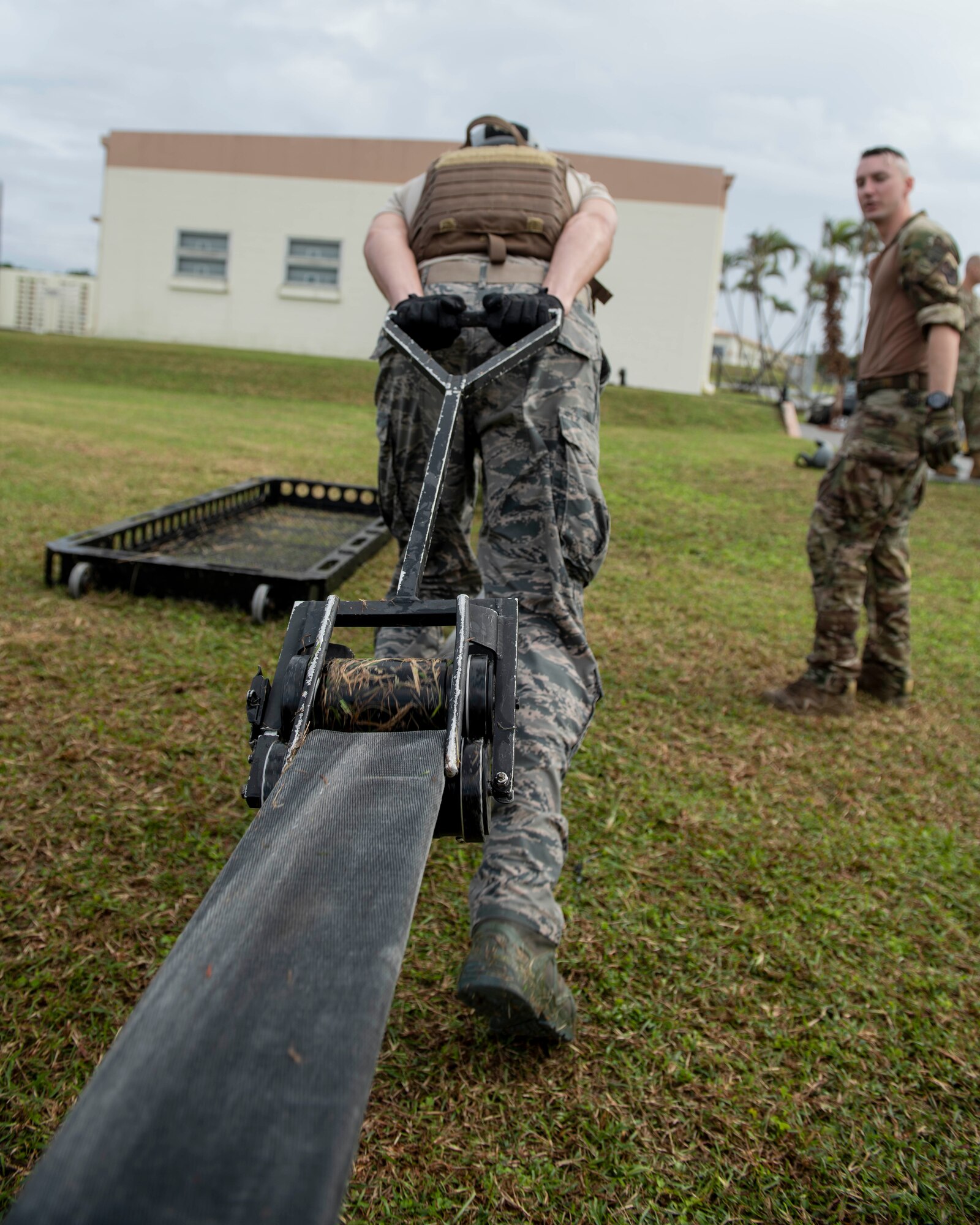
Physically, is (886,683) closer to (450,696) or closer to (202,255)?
(450,696)

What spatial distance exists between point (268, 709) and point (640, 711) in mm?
2345

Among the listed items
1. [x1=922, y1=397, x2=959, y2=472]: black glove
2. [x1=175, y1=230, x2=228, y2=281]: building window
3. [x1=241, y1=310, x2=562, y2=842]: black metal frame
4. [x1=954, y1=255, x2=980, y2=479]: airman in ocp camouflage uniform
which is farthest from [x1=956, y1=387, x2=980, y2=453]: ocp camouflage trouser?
[x1=175, y1=230, x2=228, y2=281]: building window

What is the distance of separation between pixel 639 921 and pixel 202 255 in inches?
1257

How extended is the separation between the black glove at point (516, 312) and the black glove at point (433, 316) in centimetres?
7

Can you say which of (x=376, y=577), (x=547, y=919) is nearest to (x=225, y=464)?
(x=376, y=577)

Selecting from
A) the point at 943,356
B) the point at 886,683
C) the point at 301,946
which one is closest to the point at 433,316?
the point at 301,946

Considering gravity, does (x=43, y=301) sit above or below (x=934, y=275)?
above

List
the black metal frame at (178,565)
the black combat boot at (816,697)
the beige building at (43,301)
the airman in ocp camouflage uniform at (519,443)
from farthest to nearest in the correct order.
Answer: the beige building at (43,301) → the black metal frame at (178,565) → the black combat boot at (816,697) → the airman in ocp camouflage uniform at (519,443)

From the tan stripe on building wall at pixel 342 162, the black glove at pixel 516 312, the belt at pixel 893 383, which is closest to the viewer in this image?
the black glove at pixel 516 312

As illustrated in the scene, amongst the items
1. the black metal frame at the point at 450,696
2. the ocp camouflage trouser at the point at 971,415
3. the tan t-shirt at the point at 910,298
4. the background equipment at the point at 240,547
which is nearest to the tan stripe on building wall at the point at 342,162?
the background equipment at the point at 240,547

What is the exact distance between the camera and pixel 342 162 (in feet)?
92.4

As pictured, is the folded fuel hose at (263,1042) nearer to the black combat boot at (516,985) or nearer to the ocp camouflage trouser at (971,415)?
the black combat boot at (516,985)

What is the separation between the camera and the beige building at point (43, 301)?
Answer: 33.6 meters

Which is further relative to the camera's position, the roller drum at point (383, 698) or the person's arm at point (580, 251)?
the person's arm at point (580, 251)
